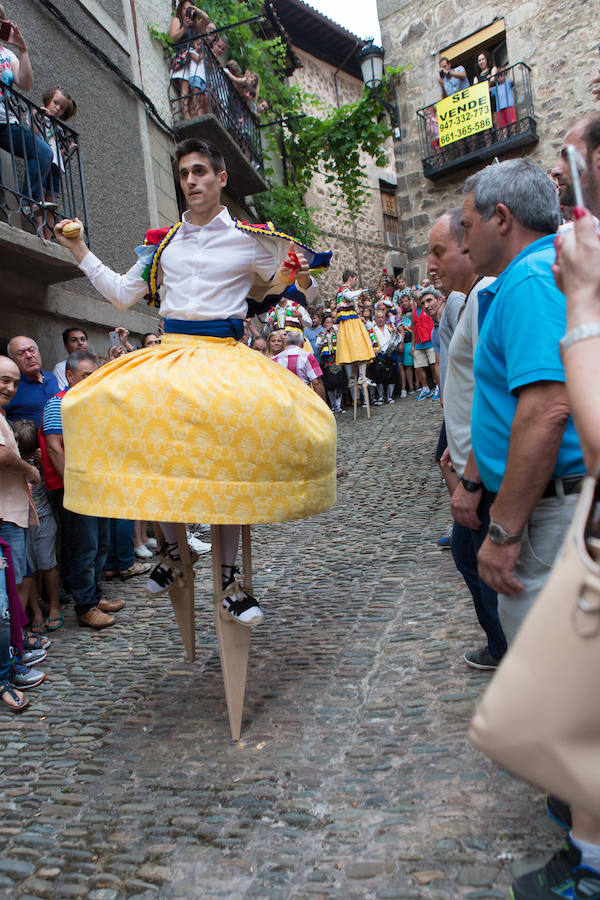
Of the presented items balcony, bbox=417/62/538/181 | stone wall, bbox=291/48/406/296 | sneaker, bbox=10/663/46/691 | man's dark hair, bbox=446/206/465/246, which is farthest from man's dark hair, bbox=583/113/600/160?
balcony, bbox=417/62/538/181

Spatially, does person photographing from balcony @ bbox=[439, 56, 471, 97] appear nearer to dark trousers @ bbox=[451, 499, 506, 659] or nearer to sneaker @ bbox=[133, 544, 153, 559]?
sneaker @ bbox=[133, 544, 153, 559]

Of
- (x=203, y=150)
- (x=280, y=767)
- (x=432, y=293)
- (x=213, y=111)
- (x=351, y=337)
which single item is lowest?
(x=280, y=767)

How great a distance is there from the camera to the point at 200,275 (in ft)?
10.2

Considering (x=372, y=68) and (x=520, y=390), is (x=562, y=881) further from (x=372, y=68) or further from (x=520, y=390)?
(x=372, y=68)

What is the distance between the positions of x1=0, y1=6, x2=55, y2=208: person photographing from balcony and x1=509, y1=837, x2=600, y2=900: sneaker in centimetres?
564

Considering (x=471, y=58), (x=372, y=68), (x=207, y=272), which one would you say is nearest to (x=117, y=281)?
(x=207, y=272)

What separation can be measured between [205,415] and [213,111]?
1074 cm

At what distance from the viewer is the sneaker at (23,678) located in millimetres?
3822

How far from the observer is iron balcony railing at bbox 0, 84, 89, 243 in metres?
6.11

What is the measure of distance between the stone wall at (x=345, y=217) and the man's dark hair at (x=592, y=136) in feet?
54.7

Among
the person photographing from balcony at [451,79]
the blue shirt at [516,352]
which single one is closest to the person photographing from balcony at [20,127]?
the blue shirt at [516,352]

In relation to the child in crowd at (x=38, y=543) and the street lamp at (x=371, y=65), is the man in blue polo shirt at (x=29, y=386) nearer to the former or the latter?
the child in crowd at (x=38, y=543)

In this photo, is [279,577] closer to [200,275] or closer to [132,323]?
[200,275]

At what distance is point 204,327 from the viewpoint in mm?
3070
